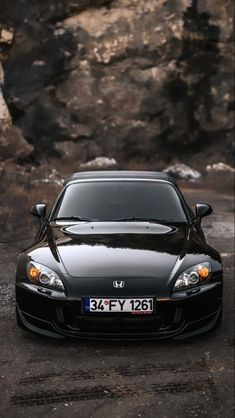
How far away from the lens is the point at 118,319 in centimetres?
470

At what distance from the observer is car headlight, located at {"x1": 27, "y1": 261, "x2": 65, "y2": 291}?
15.9 ft

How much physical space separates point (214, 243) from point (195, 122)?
14.1 metres

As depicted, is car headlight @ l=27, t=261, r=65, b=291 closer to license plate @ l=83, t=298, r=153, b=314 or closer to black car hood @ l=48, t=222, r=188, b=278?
black car hood @ l=48, t=222, r=188, b=278

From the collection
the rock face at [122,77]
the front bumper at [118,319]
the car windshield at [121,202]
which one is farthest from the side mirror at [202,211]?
the rock face at [122,77]

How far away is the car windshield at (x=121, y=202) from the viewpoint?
625cm

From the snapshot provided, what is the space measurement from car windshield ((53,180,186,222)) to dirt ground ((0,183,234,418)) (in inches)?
51.4

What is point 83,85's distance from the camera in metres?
22.6

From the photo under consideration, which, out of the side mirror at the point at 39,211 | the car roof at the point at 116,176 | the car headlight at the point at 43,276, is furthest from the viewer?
the car roof at the point at 116,176

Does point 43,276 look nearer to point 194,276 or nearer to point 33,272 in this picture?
point 33,272

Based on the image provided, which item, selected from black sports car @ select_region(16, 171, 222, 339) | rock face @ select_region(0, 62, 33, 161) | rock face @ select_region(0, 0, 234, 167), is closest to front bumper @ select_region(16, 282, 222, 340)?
black sports car @ select_region(16, 171, 222, 339)

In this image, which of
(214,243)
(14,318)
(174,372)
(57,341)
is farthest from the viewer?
(214,243)

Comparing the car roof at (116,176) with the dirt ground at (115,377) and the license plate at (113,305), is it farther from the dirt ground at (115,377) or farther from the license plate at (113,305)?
the license plate at (113,305)

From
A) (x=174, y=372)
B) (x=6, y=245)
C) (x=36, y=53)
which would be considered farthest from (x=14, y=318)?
(x=36, y=53)

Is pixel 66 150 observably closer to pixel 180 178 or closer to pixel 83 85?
pixel 83 85
